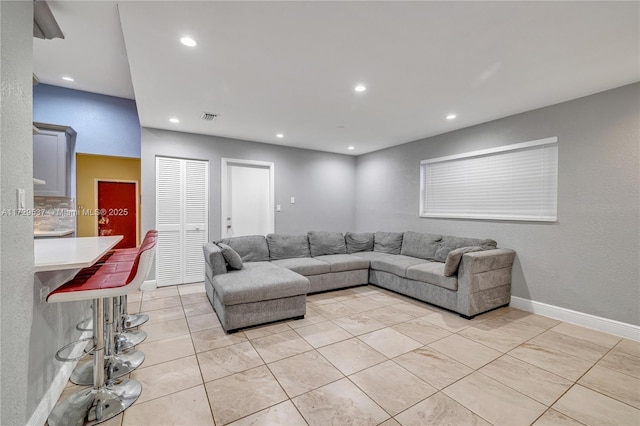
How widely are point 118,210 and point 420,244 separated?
5.82 m

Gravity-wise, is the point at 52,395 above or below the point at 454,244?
below

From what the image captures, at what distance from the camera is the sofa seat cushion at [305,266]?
3.96 metres

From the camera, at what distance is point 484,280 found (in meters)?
3.30

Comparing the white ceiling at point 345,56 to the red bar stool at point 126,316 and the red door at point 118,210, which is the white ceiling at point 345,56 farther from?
the red door at point 118,210

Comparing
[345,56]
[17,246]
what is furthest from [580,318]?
[17,246]

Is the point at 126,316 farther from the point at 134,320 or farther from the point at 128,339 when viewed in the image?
the point at 128,339

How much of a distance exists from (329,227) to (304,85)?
366cm

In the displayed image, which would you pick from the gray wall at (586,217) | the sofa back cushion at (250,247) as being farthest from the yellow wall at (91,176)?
the gray wall at (586,217)

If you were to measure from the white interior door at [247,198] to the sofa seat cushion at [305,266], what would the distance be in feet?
4.09

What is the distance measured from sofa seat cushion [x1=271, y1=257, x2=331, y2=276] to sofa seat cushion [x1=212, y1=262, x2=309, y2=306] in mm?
556

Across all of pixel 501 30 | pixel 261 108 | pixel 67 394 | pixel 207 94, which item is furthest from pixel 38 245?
pixel 501 30

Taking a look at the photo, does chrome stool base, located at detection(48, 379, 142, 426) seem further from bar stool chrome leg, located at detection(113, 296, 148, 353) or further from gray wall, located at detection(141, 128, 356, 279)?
gray wall, located at detection(141, 128, 356, 279)

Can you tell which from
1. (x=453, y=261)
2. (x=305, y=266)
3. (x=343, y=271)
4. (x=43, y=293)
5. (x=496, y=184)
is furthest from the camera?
(x=343, y=271)

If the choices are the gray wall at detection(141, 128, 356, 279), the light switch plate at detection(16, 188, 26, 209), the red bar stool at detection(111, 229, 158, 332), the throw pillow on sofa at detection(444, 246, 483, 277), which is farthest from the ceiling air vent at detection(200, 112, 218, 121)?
the throw pillow on sofa at detection(444, 246, 483, 277)
